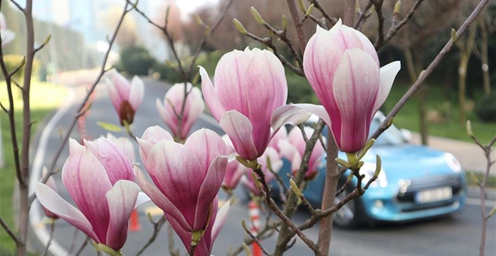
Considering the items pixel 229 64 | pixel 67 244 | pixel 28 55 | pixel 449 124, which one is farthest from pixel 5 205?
pixel 449 124

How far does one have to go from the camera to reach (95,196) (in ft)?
2.14

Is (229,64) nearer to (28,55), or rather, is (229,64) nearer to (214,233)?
(214,233)

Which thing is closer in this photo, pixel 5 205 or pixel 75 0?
pixel 5 205

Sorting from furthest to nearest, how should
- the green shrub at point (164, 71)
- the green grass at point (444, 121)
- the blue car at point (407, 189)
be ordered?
the green shrub at point (164, 71) < the green grass at point (444, 121) < the blue car at point (407, 189)

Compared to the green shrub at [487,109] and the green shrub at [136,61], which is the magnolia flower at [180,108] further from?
the green shrub at [136,61]

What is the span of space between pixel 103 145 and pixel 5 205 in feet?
27.6

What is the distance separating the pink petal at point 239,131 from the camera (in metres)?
0.64

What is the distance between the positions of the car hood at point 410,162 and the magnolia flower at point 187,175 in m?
5.80

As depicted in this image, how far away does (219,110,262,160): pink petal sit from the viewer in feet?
2.09

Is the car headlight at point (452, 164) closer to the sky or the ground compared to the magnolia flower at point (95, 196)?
closer to the ground

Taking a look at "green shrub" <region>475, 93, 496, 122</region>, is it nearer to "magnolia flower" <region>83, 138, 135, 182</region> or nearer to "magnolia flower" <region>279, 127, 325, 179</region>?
"magnolia flower" <region>279, 127, 325, 179</region>

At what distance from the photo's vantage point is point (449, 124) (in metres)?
16.2

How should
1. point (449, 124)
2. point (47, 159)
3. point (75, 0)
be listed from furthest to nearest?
point (75, 0) → point (449, 124) → point (47, 159)

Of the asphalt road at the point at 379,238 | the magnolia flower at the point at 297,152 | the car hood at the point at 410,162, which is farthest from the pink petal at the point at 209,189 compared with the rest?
the car hood at the point at 410,162
